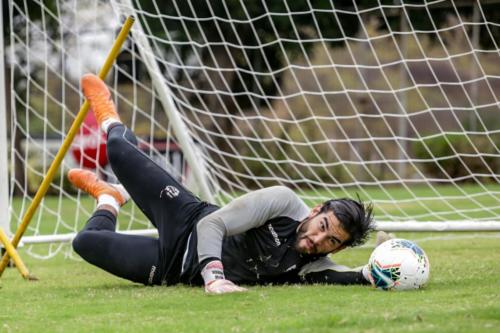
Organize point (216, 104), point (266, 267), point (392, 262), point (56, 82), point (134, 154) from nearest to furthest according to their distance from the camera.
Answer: point (392, 262) < point (266, 267) < point (134, 154) < point (216, 104) < point (56, 82)

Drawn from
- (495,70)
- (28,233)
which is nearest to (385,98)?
(495,70)

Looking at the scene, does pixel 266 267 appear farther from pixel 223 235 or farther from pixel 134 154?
pixel 134 154

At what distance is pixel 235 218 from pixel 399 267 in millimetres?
885

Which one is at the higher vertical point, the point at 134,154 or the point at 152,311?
the point at 134,154

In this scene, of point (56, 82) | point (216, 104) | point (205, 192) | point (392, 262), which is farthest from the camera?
point (56, 82)

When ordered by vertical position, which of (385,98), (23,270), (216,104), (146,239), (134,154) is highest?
(134,154)

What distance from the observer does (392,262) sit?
5129 mm

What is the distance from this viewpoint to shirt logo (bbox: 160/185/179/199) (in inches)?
229

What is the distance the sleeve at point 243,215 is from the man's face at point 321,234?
178 millimetres

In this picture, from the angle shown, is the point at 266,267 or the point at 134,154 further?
the point at 134,154

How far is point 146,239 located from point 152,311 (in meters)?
1.22

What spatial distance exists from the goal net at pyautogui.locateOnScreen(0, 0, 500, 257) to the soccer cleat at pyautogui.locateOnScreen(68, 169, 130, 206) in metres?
1.05

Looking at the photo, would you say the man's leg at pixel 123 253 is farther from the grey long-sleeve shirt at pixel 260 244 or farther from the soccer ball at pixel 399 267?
the soccer ball at pixel 399 267

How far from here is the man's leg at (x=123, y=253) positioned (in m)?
5.74
